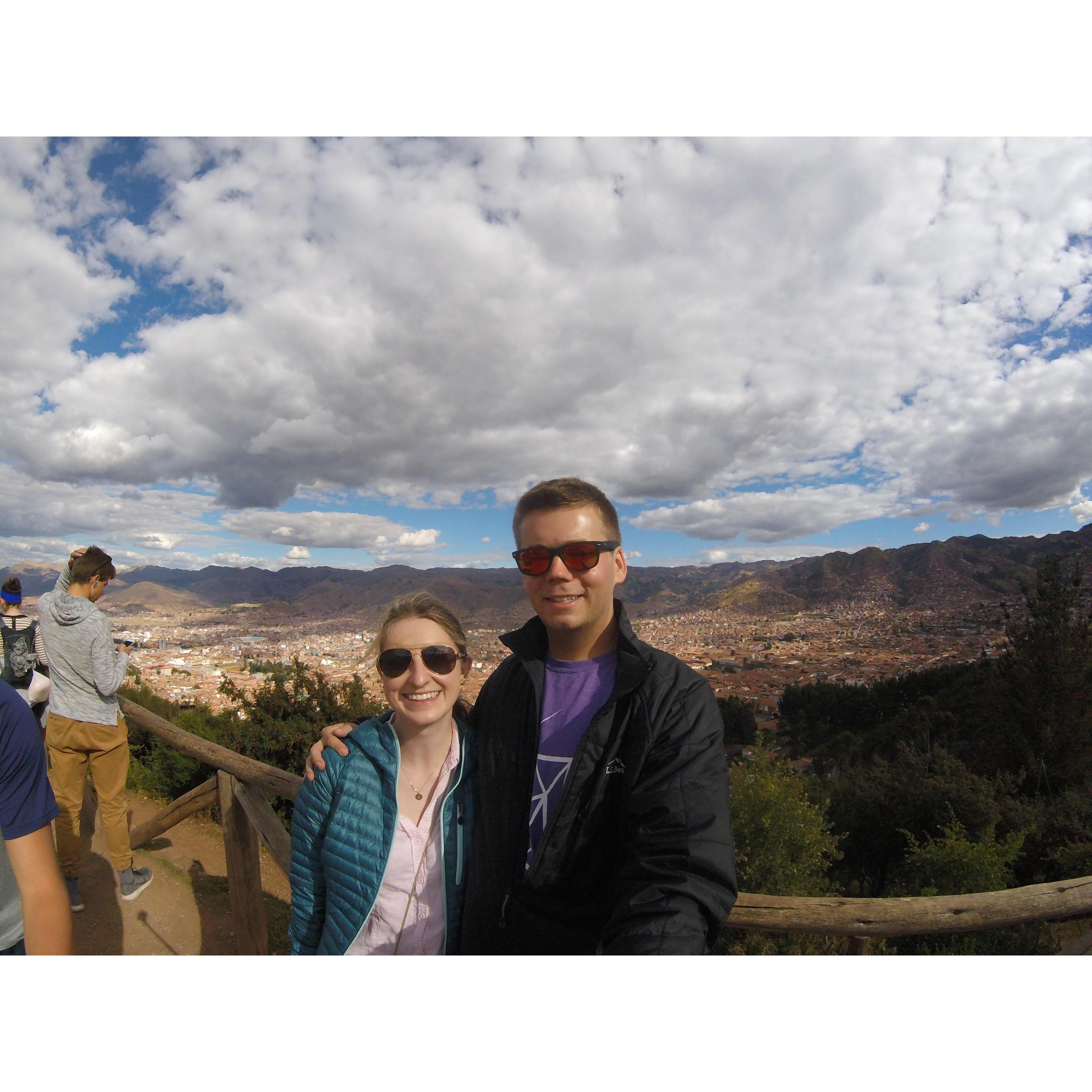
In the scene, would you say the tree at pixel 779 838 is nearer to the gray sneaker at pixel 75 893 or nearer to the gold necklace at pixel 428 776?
the gray sneaker at pixel 75 893

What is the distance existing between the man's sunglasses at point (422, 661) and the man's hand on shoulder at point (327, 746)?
0.20 m

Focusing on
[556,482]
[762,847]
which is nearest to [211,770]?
[556,482]

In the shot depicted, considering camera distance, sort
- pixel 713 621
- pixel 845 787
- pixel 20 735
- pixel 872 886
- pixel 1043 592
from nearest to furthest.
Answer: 1. pixel 20 735
2. pixel 872 886
3. pixel 845 787
4. pixel 1043 592
5. pixel 713 621

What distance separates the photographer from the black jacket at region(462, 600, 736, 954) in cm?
104

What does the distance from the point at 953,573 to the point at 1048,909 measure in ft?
153

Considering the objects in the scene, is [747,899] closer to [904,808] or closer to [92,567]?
[92,567]

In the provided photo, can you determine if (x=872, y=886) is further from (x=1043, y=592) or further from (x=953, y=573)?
(x=953, y=573)

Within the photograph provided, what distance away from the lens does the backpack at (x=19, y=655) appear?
11.7 feet

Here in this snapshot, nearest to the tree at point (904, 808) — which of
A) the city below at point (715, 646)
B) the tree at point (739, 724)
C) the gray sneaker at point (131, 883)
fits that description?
the city below at point (715, 646)

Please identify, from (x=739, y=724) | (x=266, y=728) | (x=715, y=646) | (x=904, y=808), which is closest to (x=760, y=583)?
(x=715, y=646)

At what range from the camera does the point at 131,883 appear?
3207 millimetres

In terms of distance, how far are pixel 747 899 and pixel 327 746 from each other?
1293 millimetres

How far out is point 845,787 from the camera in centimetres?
1605

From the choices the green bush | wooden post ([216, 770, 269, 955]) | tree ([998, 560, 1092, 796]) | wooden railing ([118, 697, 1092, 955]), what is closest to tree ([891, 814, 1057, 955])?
tree ([998, 560, 1092, 796])
